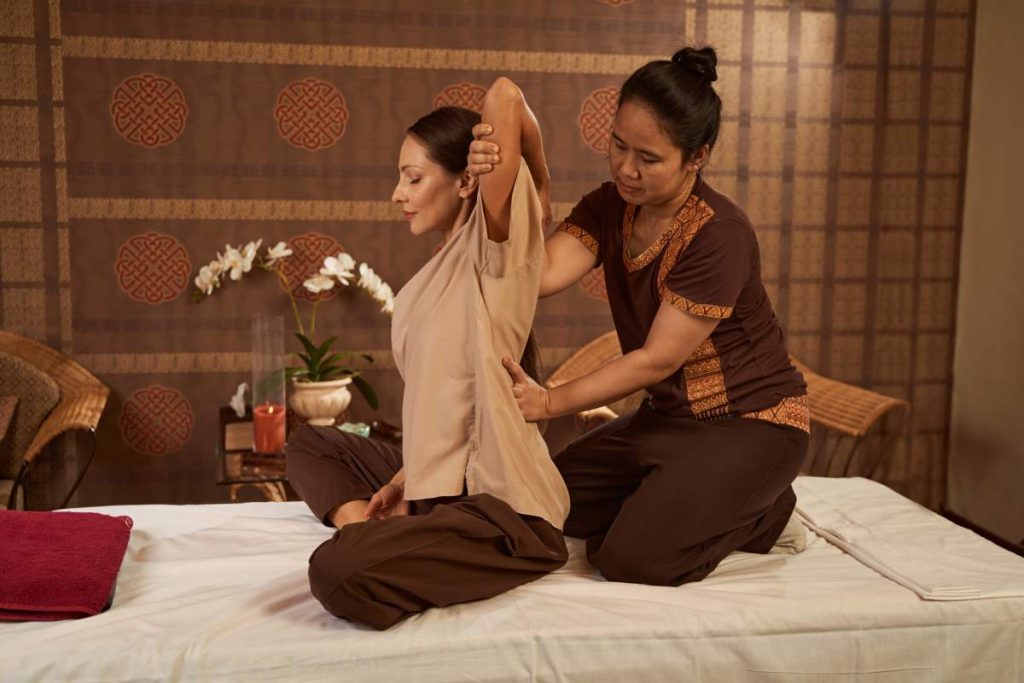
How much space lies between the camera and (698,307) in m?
2.06

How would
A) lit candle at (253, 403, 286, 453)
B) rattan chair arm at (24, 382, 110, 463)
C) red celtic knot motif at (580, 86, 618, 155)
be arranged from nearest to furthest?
lit candle at (253, 403, 286, 453)
rattan chair arm at (24, 382, 110, 463)
red celtic knot motif at (580, 86, 618, 155)

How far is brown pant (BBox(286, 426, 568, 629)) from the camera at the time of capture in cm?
175

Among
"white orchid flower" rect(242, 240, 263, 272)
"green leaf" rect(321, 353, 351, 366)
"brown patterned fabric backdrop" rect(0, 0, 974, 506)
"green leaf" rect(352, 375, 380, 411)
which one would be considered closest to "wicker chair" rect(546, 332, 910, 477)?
"brown patterned fabric backdrop" rect(0, 0, 974, 506)

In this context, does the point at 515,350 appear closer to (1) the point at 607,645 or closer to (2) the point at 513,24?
(1) the point at 607,645

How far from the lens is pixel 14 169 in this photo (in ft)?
11.3

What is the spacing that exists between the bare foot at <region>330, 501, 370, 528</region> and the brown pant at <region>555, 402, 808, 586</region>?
0.47 metres

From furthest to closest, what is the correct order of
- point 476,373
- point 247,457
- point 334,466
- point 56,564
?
point 247,457, point 334,466, point 476,373, point 56,564

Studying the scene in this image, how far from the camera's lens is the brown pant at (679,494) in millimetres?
2031

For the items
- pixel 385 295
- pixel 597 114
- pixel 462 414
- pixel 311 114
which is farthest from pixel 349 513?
pixel 597 114

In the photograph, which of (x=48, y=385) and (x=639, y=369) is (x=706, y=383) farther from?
(x=48, y=385)

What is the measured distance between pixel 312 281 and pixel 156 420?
2.62ft

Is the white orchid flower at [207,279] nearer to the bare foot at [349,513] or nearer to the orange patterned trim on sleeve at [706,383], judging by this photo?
the bare foot at [349,513]

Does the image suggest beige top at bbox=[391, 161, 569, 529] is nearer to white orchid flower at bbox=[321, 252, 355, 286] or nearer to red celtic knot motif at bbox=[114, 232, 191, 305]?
white orchid flower at bbox=[321, 252, 355, 286]

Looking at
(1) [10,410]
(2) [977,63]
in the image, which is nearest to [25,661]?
(1) [10,410]
